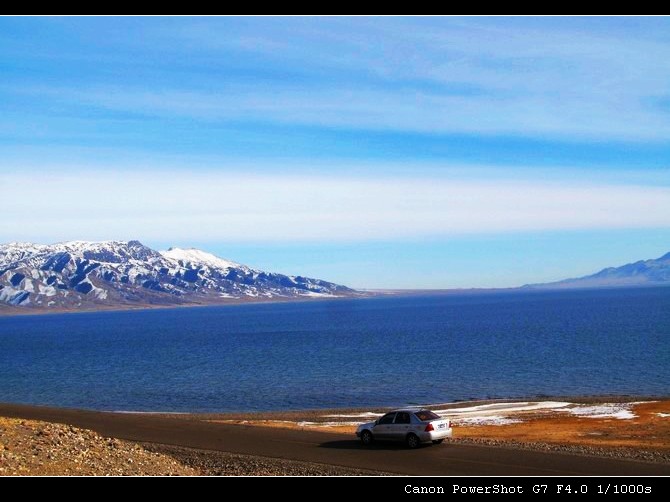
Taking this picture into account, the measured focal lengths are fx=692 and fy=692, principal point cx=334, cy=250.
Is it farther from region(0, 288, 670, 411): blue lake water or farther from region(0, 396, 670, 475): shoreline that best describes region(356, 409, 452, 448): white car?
region(0, 288, 670, 411): blue lake water

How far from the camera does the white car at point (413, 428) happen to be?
27.5m

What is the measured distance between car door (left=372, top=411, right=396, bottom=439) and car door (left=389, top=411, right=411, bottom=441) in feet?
0.55

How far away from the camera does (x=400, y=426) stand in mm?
28234

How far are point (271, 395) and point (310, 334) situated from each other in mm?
96229

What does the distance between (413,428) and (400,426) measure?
2.07 ft

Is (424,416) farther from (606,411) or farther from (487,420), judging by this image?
(606,411)

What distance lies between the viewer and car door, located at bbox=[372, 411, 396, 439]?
28656 mm

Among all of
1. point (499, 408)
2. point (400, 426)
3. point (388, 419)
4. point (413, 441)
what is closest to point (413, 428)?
point (413, 441)

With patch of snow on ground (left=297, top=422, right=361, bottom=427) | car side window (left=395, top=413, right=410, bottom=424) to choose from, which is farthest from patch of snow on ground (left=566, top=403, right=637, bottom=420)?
car side window (left=395, top=413, right=410, bottom=424)

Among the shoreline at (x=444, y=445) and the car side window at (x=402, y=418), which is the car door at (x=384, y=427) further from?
the shoreline at (x=444, y=445)

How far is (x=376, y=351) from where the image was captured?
10869cm
